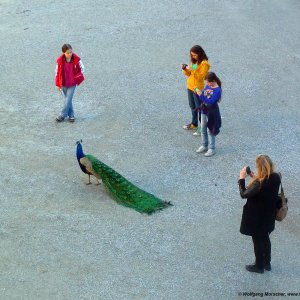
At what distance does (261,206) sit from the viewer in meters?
6.99

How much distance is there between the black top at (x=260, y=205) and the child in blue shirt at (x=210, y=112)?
9.83 ft

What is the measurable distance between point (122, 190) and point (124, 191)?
3 centimetres

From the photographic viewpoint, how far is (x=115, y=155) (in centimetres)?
1032

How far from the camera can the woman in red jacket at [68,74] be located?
10984mm

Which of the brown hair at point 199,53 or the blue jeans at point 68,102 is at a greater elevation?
the brown hair at point 199,53

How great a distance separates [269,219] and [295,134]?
13.8ft

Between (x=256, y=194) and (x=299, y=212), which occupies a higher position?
(x=256, y=194)

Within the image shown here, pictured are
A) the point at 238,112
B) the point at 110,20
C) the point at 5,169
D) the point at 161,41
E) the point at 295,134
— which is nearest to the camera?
the point at 5,169

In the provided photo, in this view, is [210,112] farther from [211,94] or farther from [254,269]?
[254,269]

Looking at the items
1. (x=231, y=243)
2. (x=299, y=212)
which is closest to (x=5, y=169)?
(x=231, y=243)

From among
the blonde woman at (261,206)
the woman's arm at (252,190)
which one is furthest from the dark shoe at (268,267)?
the woman's arm at (252,190)

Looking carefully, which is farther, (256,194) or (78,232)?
(78,232)

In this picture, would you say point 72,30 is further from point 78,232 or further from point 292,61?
point 78,232

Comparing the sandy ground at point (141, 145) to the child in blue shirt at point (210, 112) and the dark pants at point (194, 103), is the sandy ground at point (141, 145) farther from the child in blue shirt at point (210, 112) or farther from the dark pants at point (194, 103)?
the dark pants at point (194, 103)
